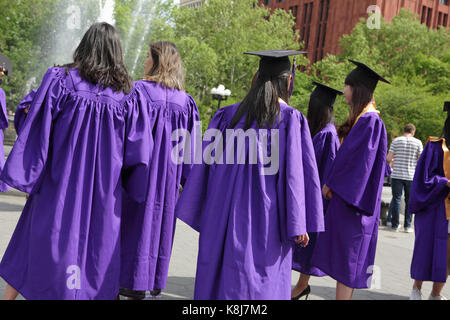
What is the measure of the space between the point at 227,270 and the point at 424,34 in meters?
40.6

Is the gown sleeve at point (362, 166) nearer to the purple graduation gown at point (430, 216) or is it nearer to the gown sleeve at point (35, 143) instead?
the purple graduation gown at point (430, 216)

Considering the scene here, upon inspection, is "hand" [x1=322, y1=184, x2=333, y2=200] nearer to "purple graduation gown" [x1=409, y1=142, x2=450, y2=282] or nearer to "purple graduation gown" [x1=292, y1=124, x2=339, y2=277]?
"purple graduation gown" [x1=292, y1=124, x2=339, y2=277]

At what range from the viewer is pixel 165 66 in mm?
4074

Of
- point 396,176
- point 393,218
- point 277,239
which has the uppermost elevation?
point 277,239

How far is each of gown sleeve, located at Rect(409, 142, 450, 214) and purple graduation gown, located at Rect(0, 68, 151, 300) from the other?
9.46 ft

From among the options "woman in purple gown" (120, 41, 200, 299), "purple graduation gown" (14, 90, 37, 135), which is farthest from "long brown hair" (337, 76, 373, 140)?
"purple graduation gown" (14, 90, 37, 135)

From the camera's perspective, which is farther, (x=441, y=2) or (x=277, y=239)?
(x=441, y=2)

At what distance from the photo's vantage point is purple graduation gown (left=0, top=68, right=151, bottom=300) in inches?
122

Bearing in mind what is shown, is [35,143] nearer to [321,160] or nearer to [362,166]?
[362,166]

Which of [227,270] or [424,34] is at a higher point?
[424,34]

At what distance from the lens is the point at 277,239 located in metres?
3.11

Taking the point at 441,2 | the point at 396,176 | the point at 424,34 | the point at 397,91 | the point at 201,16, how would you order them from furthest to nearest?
the point at 441,2
the point at 424,34
the point at 201,16
the point at 397,91
the point at 396,176

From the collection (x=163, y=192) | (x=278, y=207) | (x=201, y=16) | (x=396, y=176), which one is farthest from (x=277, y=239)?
(x=201, y=16)

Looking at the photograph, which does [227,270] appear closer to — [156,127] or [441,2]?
[156,127]
